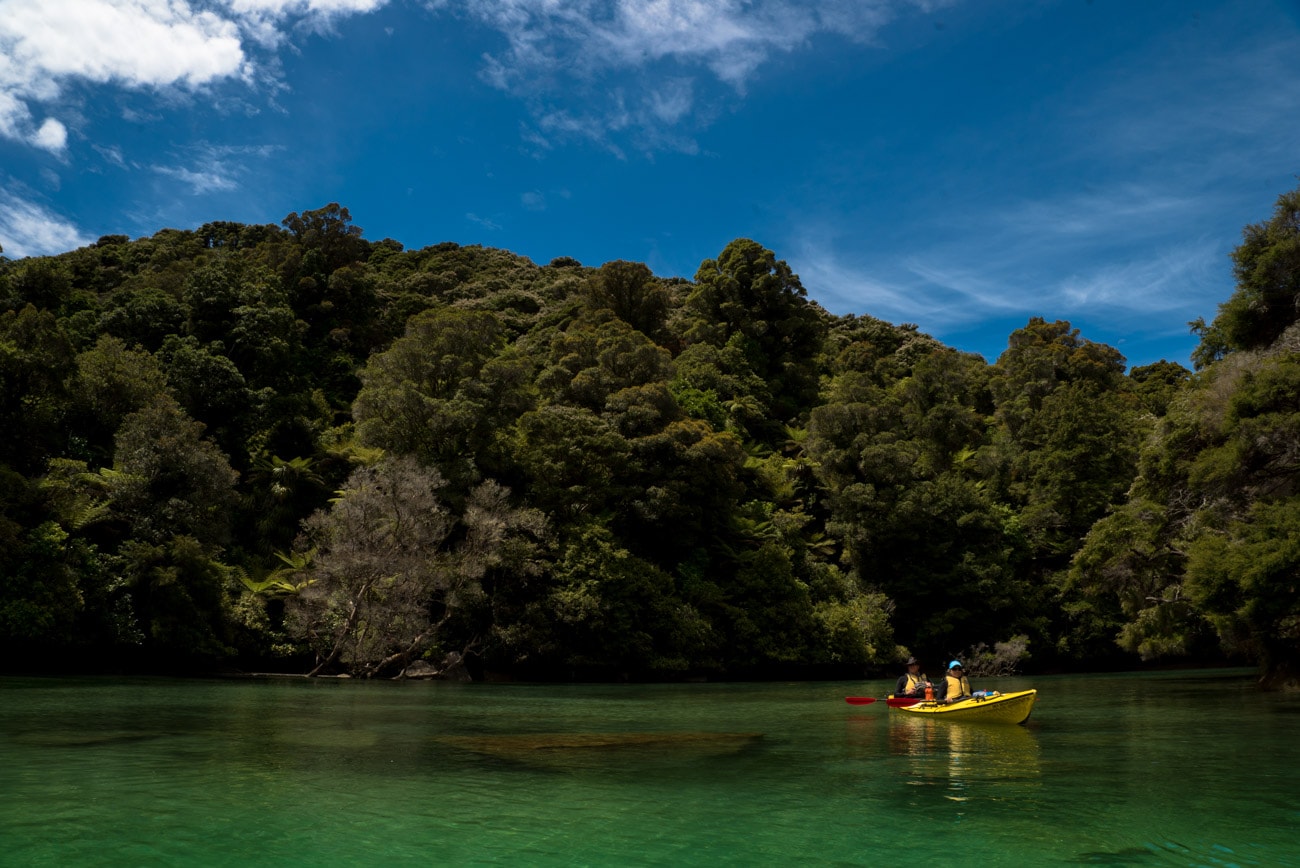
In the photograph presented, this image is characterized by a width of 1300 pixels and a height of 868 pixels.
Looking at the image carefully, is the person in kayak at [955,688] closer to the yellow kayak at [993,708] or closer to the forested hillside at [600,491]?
the yellow kayak at [993,708]

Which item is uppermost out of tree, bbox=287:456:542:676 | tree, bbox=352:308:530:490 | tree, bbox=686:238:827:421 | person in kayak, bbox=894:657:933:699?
tree, bbox=686:238:827:421

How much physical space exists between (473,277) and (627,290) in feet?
81.2

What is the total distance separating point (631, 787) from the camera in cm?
988

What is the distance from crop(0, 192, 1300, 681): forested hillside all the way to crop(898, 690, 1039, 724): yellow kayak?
9008mm

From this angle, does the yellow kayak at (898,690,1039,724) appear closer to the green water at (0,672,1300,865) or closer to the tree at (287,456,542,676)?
the green water at (0,672,1300,865)

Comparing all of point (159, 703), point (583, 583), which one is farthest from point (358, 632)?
point (159, 703)

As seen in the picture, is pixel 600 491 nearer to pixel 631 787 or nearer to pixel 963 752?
pixel 963 752

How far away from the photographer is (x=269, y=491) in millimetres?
37188

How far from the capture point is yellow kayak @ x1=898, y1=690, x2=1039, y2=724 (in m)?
15.9

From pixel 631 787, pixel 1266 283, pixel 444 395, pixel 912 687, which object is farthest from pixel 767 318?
pixel 631 787

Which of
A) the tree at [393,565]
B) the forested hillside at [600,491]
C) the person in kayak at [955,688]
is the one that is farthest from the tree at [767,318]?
the person in kayak at [955,688]

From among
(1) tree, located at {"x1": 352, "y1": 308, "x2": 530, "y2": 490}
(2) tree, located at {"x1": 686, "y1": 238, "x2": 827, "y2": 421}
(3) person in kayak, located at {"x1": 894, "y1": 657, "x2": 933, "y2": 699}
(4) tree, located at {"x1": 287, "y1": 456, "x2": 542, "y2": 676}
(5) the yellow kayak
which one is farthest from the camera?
(2) tree, located at {"x1": 686, "y1": 238, "x2": 827, "y2": 421}

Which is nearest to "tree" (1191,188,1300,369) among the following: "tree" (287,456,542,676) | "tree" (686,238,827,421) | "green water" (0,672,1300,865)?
"green water" (0,672,1300,865)

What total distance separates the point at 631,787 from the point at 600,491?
2545 centimetres
